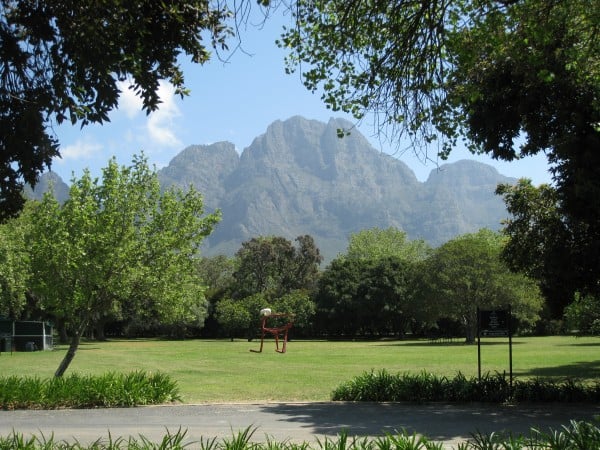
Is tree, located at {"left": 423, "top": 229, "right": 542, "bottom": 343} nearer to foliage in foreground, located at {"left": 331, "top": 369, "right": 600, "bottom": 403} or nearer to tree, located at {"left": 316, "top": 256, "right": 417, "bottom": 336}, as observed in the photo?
tree, located at {"left": 316, "top": 256, "right": 417, "bottom": 336}

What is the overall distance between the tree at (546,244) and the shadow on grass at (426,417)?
2995 mm

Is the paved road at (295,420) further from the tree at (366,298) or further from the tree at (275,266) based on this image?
the tree at (275,266)

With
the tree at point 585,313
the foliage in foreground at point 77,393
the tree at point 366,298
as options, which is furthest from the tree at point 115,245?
the tree at point 366,298

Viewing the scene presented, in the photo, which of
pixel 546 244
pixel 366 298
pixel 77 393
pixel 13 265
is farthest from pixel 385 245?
pixel 77 393

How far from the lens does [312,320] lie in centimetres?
6550

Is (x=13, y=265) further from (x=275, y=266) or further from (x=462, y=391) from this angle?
(x=275, y=266)

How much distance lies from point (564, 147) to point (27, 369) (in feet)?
70.0

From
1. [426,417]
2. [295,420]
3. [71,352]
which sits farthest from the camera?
[71,352]

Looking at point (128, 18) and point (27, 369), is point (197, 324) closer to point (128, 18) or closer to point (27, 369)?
point (27, 369)

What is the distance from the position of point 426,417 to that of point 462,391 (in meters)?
Answer: 2.28

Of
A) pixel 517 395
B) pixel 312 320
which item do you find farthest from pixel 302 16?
pixel 312 320

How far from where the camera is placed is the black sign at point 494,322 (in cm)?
1433

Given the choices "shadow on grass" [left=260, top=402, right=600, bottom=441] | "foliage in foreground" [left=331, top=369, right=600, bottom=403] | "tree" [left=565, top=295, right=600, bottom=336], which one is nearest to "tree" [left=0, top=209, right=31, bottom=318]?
"foliage in foreground" [left=331, top=369, right=600, bottom=403]

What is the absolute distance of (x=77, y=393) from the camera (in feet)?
40.7
